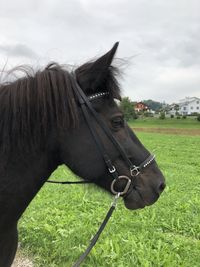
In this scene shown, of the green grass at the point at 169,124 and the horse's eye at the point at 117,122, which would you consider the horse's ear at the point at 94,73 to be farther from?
the green grass at the point at 169,124

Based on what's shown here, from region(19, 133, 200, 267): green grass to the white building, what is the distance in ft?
473

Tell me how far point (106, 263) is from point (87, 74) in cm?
339

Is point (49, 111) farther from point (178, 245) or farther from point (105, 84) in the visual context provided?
point (178, 245)

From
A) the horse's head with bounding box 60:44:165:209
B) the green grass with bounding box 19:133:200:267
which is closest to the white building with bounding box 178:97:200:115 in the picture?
the green grass with bounding box 19:133:200:267

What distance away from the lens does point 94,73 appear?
2.73 m

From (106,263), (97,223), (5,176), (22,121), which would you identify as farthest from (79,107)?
(97,223)

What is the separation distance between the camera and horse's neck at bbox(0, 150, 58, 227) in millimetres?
2670

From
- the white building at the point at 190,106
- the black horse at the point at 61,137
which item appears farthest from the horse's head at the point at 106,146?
the white building at the point at 190,106

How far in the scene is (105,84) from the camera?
9.25 feet

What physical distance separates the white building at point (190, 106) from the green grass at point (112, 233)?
473ft

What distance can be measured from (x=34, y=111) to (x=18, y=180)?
499 millimetres

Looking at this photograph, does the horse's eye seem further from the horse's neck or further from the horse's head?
the horse's neck

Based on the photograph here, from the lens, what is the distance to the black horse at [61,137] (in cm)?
265

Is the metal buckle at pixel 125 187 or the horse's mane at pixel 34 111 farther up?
the horse's mane at pixel 34 111
